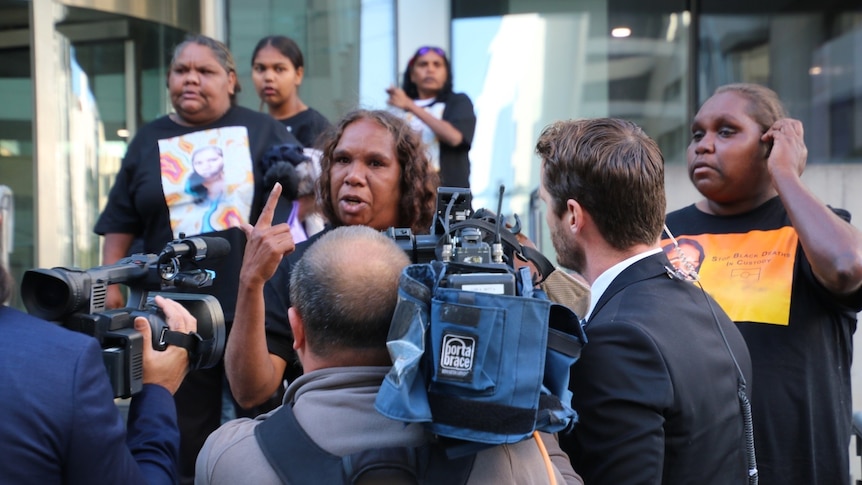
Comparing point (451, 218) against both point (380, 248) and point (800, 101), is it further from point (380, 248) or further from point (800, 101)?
point (800, 101)

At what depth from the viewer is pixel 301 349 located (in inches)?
76.9

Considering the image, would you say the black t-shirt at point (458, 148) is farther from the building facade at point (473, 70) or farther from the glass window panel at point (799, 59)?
the glass window panel at point (799, 59)

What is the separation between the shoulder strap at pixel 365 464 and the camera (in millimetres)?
1661

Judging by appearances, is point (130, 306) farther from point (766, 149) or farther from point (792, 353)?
point (766, 149)

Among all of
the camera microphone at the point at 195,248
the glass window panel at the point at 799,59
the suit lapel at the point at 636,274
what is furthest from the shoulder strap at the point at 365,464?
the glass window panel at the point at 799,59

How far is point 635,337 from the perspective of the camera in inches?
78.1

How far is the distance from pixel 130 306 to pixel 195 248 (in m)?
0.25

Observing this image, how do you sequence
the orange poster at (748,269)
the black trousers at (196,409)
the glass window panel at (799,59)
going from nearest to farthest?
the orange poster at (748,269) < the black trousers at (196,409) < the glass window panel at (799,59)

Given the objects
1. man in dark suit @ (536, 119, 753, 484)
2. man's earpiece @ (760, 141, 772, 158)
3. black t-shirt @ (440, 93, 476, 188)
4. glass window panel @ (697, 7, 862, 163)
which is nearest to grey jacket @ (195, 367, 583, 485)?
man in dark suit @ (536, 119, 753, 484)

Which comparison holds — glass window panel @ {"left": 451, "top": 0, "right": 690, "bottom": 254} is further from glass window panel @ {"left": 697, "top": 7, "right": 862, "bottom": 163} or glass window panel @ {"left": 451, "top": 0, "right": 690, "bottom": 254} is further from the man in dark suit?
the man in dark suit

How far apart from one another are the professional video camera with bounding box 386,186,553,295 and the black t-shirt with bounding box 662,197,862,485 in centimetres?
107

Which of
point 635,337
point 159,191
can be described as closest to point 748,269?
point 635,337

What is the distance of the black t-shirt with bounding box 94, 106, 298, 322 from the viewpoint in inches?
146

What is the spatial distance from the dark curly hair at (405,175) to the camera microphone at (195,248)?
1.95ft
